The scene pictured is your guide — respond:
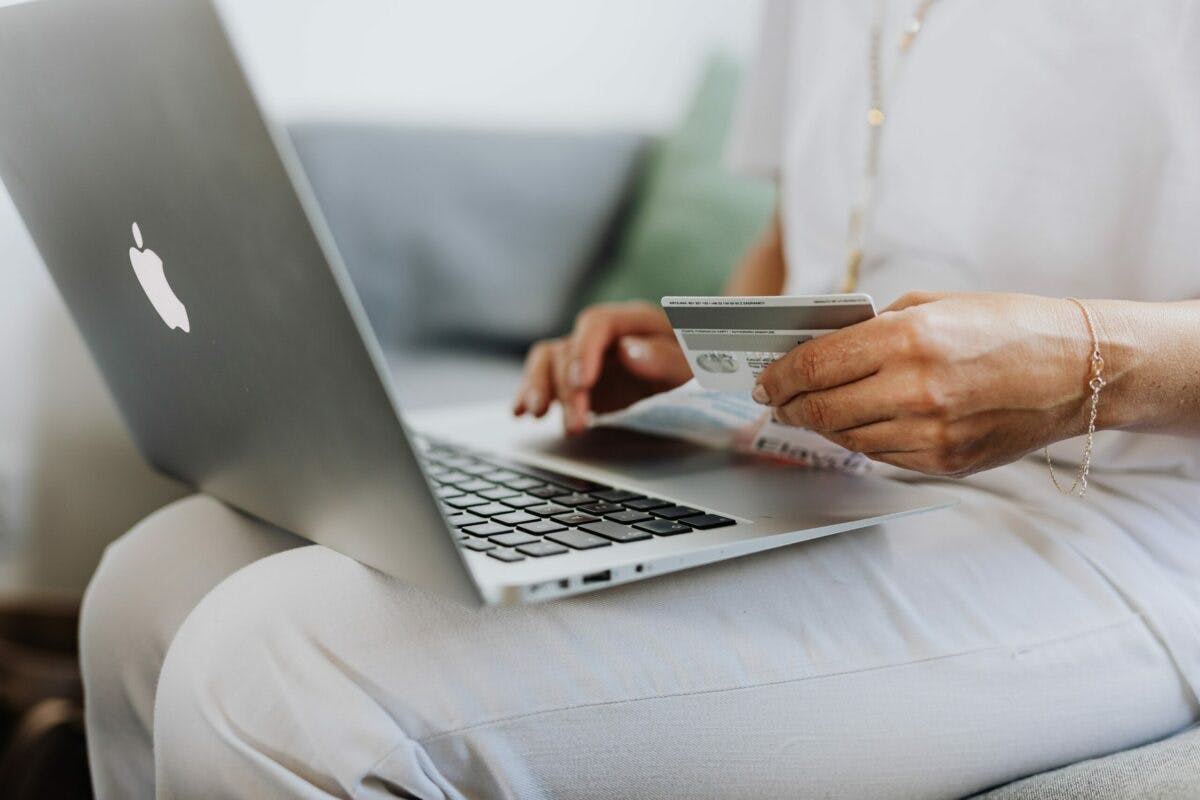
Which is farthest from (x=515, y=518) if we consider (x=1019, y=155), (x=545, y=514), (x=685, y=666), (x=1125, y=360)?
(x=1019, y=155)

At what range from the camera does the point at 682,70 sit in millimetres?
2295

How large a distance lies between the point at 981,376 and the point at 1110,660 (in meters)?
0.22

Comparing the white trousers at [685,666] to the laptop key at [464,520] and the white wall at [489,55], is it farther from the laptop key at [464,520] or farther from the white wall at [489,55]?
the white wall at [489,55]

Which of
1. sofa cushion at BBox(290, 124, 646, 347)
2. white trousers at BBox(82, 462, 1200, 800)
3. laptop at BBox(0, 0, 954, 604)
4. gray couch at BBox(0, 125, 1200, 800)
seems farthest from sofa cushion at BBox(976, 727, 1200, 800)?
sofa cushion at BBox(290, 124, 646, 347)

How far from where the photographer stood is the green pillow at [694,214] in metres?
1.70

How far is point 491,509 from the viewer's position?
58 centimetres

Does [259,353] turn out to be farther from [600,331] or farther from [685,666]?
[600,331]

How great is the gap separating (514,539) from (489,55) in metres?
1.70

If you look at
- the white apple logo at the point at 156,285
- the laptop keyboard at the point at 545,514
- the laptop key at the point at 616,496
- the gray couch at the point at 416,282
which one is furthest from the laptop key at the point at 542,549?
the gray couch at the point at 416,282

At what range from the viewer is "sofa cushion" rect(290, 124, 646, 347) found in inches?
63.2

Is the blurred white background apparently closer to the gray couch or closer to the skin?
the gray couch

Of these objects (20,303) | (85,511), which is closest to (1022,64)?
(85,511)

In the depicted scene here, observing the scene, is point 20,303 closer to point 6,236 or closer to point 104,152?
point 6,236

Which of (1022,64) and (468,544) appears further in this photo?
(1022,64)
